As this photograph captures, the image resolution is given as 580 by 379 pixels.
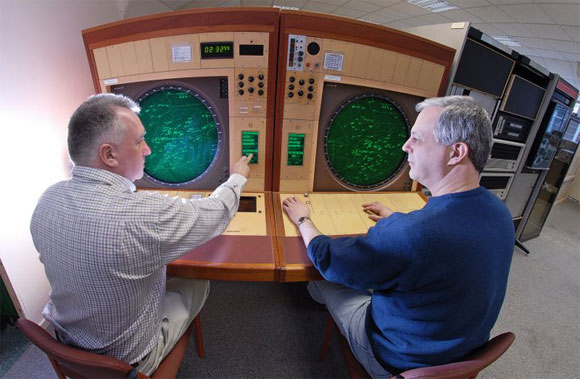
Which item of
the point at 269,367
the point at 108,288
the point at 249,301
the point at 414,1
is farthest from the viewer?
the point at 414,1

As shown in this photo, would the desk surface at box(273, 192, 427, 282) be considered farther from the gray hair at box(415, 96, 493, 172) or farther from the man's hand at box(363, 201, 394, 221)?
the gray hair at box(415, 96, 493, 172)

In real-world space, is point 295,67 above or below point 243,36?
below

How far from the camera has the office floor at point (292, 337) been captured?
4.78 feet

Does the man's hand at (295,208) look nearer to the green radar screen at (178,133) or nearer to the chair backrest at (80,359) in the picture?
the green radar screen at (178,133)

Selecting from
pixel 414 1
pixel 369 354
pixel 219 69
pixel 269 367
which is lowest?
pixel 269 367

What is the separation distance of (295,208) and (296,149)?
378 millimetres

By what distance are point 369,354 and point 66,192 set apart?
4.04ft

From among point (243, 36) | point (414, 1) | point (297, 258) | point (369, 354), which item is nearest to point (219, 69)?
point (243, 36)

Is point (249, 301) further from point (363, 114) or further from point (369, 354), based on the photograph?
point (363, 114)

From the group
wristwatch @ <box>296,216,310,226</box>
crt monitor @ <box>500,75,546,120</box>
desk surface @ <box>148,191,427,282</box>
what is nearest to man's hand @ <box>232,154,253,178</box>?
desk surface @ <box>148,191,427,282</box>

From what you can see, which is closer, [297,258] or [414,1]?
[297,258]

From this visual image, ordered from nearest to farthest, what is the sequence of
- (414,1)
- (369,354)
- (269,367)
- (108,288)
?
(108,288), (369,354), (269,367), (414,1)

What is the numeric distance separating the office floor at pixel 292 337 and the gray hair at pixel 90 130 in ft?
4.38

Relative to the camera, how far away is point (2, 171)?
1286 mm
